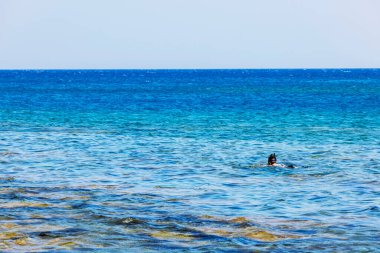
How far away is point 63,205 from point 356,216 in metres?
7.50

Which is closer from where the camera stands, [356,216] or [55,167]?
[356,216]

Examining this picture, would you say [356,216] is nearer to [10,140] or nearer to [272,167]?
[272,167]

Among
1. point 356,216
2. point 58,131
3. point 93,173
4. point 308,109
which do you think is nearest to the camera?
point 356,216

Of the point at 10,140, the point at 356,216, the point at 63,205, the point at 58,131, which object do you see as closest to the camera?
the point at 356,216

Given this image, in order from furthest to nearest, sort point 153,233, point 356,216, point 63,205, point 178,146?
point 178,146
point 63,205
point 356,216
point 153,233

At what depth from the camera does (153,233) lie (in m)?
15.3

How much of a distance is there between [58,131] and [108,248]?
2996 centimetres

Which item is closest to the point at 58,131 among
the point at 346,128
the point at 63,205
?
the point at 346,128

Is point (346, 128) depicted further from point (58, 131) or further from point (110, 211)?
point (110, 211)

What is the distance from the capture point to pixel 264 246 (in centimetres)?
1419

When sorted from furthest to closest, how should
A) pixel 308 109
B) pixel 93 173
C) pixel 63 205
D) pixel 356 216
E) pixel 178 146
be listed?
1. pixel 308 109
2. pixel 178 146
3. pixel 93 173
4. pixel 63 205
5. pixel 356 216

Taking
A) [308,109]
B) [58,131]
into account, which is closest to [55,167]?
→ [58,131]

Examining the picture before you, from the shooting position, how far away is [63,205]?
Result: 18.6 metres

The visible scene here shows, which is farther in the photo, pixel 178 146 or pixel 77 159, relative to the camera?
pixel 178 146
